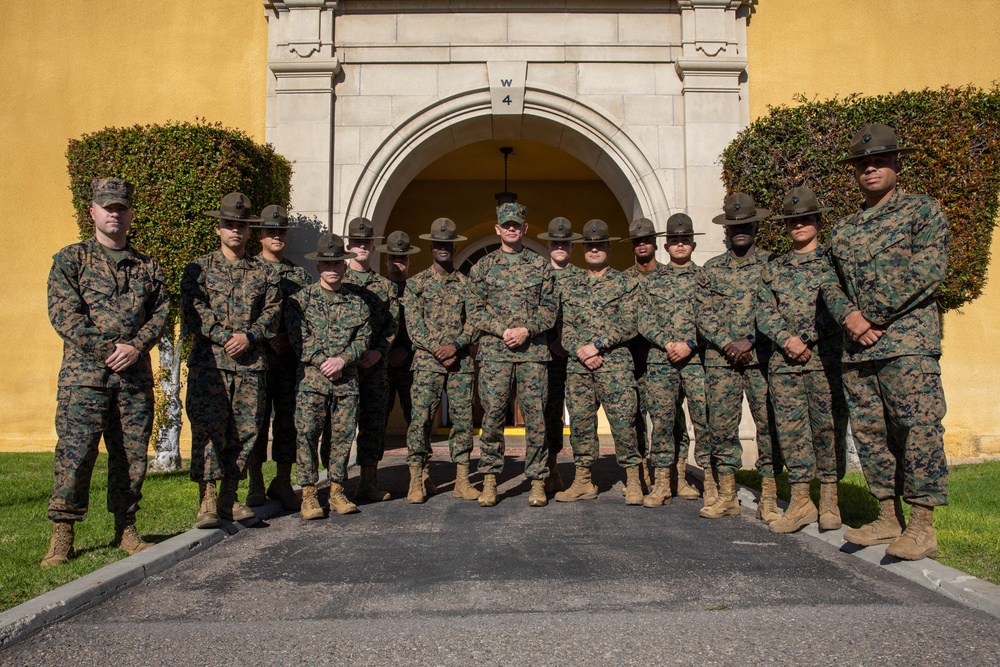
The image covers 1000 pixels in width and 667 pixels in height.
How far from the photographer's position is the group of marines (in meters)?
4.62

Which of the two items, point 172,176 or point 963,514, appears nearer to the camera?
point 963,514

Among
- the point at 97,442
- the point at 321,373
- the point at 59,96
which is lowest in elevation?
the point at 97,442

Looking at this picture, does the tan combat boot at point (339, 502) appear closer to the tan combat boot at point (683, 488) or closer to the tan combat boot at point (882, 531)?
the tan combat boot at point (683, 488)

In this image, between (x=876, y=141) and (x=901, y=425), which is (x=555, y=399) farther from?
(x=876, y=141)

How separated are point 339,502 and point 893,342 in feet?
13.1

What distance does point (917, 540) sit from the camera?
14.2ft

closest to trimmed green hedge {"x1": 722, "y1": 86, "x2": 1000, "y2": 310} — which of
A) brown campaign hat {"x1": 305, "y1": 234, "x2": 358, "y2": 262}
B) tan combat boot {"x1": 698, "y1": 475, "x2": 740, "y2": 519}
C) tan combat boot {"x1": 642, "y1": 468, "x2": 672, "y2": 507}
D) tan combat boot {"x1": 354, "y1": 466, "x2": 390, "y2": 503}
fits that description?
tan combat boot {"x1": 642, "y1": 468, "x2": 672, "y2": 507}

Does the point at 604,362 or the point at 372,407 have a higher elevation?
the point at 604,362

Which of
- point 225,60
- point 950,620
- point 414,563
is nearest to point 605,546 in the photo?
point 414,563

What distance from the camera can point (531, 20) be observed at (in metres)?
10.4

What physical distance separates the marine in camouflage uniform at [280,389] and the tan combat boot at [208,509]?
77cm

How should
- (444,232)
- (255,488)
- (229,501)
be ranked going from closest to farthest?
(229,501) → (255,488) → (444,232)

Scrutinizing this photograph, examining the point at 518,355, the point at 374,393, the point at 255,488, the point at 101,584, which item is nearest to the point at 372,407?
the point at 374,393

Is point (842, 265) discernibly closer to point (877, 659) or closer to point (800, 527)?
point (800, 527)
